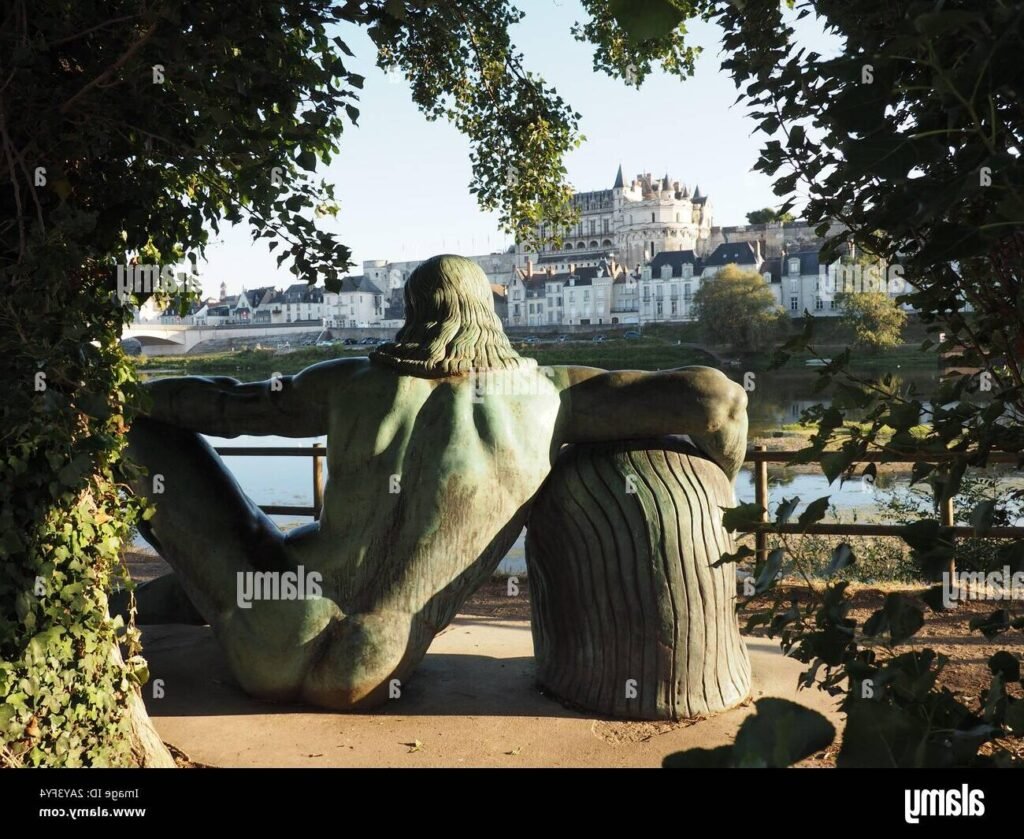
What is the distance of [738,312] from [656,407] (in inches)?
1492

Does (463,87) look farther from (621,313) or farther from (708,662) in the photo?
(621,313)

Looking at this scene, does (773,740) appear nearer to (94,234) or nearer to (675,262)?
(94,234)

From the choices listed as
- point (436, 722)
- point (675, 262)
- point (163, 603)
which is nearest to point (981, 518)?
point (436, 722)

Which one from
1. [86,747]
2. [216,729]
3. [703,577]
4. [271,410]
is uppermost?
[271,410]

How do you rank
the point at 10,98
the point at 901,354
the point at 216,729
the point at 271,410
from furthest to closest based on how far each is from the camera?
the point at 901,354 < the point at 271,410 < the point at 216,729 < the point at 10,98

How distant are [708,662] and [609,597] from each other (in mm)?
470

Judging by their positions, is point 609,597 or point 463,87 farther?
point 463,87

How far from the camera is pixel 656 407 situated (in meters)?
4.05

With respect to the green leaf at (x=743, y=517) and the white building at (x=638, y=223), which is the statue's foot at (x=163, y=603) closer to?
the green leaf at (x=743, y=517)

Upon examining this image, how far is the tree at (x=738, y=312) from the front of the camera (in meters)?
37.7

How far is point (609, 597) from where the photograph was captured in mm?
3979

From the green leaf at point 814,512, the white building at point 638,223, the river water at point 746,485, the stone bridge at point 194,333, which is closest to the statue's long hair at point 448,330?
the green leaf at point 814,512

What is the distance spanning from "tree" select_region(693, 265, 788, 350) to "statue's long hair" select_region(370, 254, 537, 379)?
107 feet

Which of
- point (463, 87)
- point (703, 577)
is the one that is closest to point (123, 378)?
point (703, 577)
